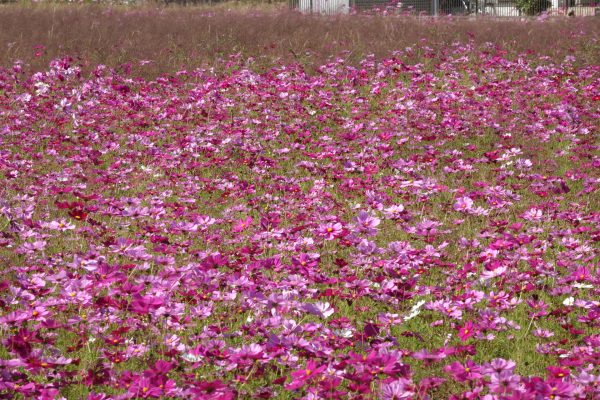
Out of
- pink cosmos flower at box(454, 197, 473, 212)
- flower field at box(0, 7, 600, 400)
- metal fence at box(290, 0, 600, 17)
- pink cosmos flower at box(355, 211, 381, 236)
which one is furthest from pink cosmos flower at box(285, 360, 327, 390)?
metal fence at box(290, 0, 600, 17)

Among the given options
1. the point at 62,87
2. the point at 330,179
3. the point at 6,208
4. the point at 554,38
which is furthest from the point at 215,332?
the point at 554,38

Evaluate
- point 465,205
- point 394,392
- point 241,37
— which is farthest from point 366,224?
point 241,37

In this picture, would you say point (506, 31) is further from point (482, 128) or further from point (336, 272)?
point (336, 272)

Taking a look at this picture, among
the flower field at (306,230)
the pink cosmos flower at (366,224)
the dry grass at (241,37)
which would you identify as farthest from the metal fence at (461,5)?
the pink cosmos flower at (366,224)

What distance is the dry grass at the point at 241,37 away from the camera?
1241cm

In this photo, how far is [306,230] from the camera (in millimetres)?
5129

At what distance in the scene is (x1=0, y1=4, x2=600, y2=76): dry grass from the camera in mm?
12406

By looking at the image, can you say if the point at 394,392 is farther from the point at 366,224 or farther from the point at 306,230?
the point at 306,230

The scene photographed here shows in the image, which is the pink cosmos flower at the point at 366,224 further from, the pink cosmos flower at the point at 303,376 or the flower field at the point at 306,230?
the pink cosmos flower at the point at 303,376

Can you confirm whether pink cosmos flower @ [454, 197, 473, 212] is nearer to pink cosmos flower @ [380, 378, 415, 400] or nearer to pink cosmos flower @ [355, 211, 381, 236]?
pink cosmos flower @ [355, 211, 381, 236]

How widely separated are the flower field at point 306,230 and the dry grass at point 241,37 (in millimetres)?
588

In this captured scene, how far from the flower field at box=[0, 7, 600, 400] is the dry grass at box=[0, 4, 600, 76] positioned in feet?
1.93

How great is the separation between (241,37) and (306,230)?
954cm

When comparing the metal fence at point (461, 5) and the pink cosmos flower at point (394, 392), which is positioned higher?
the metal fence at point (461, 5)
